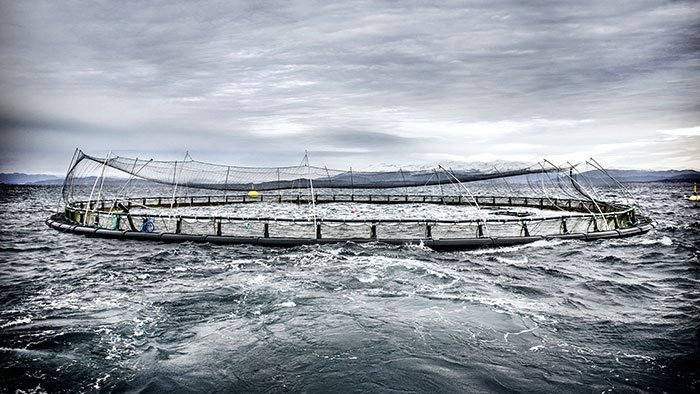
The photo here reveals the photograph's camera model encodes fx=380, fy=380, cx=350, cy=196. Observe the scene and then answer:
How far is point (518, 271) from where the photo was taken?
14602 millimetres

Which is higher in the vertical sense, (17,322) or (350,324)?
(17,322)

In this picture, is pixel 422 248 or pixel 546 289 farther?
pixel 422 248

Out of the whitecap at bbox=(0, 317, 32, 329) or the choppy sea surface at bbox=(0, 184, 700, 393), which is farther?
the whitecap at bbox=(0, 317, 32, 329)

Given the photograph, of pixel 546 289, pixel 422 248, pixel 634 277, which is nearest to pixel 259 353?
pixel 546 289

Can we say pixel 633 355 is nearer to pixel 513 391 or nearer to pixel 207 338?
pixel 513 391

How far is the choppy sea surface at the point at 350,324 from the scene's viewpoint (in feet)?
22.1

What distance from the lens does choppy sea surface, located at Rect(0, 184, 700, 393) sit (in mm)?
6750

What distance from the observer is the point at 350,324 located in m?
9.27

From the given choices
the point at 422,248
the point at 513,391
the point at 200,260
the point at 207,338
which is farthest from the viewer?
the point at 422,248

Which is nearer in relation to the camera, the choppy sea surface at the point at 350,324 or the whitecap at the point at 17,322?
the choppy sea surface at the point at 350,324

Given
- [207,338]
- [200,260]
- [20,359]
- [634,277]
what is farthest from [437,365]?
[200,260]

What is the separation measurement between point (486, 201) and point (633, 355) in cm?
4509

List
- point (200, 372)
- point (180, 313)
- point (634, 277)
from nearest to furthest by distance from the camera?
point (200, 372), point (180, 313), point (634, 277)

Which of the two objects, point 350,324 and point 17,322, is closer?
A: point 17,322
